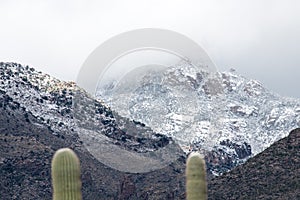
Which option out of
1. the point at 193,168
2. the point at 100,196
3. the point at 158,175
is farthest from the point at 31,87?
the point at 193,168

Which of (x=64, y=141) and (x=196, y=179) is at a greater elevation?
(x=64, y=141)

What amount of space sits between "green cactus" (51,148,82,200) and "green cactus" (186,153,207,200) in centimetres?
309

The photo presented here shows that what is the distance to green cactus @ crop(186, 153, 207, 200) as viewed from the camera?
81.3 feet

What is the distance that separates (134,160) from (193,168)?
130 m

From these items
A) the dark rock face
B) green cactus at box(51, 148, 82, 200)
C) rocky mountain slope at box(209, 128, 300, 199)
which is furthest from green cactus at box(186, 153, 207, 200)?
the dark rock face

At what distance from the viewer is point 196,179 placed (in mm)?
25141

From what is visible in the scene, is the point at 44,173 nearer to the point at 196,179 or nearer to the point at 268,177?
the point at 268,177

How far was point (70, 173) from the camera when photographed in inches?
971

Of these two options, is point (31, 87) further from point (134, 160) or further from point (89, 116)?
point (134, 160)

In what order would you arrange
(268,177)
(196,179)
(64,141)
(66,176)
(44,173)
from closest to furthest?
(66,176)
(196,179)
(268,177)
(44,173)
(64,141)

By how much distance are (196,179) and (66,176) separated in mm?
3651

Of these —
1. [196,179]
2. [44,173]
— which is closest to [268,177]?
[44,173]

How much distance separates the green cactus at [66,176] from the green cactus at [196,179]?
10.1ft

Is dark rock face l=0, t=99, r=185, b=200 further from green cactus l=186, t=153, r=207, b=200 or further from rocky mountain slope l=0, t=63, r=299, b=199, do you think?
green cactus l=186, t=153, r=207, b=200
